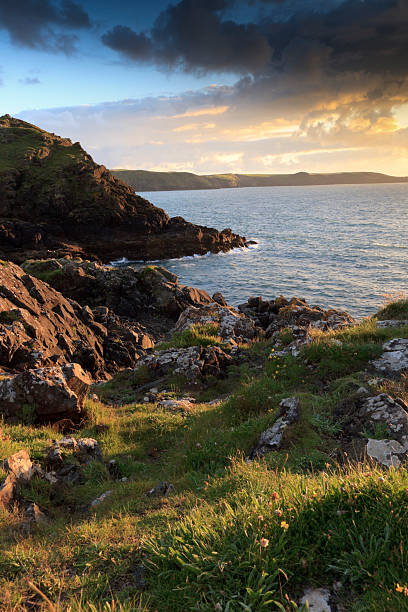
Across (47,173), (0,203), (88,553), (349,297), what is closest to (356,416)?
(88,553)

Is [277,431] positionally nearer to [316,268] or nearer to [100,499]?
[100,499]

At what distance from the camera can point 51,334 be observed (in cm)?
1641

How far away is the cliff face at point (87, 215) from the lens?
6006 cm

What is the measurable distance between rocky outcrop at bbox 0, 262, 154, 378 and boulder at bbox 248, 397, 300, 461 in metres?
8.34

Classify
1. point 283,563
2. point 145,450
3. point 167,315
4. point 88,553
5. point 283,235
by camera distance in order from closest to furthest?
1. point 283,563
2. point 88,553
3. point 145,450
4. point 167,315
5. point 283,235

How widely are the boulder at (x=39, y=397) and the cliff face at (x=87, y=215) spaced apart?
48.3 m

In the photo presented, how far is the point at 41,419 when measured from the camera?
8.83 meters

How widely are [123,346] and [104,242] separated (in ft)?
147

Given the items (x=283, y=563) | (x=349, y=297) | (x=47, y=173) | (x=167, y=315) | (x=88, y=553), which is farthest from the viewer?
(x=47, y=173)

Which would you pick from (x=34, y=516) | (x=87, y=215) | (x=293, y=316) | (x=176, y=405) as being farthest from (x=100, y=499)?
(x=87, y=215)

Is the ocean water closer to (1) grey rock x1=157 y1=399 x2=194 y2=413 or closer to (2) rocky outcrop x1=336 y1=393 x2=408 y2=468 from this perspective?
(1) grey rock x1=157 y1=399 x2=194 y2=413

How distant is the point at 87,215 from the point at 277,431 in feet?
207

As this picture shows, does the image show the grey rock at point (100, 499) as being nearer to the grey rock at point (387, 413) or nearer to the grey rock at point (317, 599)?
the grey rock at point (317, 599)

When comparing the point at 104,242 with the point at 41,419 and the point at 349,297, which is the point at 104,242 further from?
the point at 41,419
